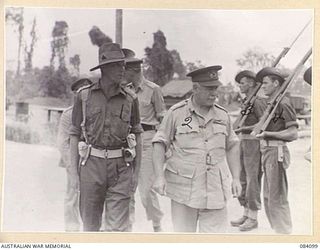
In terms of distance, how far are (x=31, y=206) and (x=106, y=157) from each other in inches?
11.9

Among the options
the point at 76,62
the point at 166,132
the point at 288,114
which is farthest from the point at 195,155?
the point at 76,62

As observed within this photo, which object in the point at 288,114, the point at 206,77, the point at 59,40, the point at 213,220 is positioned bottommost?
the point at 213,220

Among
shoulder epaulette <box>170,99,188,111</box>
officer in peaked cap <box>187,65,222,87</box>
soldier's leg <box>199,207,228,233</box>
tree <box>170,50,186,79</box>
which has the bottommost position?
soldier's leg <box>199,207,228,233</box>

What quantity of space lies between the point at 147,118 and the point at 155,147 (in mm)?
99

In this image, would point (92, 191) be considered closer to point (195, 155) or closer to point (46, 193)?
point (46, 193)

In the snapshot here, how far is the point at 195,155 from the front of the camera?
1.43 metres

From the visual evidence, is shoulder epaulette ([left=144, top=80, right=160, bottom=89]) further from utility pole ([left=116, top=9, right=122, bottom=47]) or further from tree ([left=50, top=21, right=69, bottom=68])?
tree ([left=50, top=21, right=69, bottom=68])

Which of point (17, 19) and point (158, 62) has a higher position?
point (17, 19)

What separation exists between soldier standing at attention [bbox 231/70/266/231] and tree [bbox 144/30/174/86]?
8.5 inches

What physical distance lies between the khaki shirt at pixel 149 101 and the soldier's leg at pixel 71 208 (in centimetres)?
29

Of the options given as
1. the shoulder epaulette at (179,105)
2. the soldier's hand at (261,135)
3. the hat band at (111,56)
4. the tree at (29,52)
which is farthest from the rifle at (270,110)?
the tree at (29,52)

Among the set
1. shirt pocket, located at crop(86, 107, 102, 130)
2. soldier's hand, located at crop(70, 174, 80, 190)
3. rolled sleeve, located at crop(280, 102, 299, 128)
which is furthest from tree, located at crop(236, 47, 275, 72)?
soldier's hand, located at crop(70, 174, 80, 190)

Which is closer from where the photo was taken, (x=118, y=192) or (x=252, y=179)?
(x=118, y=192)

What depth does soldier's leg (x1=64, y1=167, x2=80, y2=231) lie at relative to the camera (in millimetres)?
1468
